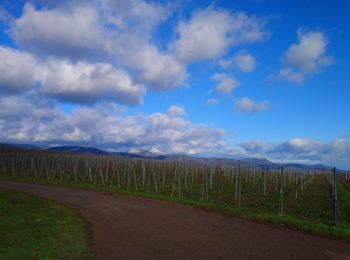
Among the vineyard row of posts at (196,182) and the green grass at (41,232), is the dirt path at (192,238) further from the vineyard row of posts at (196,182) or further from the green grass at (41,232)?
the vineyard row of posts at (196,182)

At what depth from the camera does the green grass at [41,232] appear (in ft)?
28.0

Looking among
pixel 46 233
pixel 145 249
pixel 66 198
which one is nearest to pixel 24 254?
pixel 46 233

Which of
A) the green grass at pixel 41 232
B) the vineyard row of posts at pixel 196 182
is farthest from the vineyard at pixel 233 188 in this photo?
the green grass at pixel 41 232

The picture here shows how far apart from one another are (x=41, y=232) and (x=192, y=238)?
196 inches

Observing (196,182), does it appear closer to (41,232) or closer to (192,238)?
(192,238)

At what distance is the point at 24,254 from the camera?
8.42 m

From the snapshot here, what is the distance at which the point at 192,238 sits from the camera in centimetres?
1027

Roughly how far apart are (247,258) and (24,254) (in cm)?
572

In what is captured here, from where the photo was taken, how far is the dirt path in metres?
8.73

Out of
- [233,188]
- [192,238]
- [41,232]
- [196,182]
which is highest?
[192,238]

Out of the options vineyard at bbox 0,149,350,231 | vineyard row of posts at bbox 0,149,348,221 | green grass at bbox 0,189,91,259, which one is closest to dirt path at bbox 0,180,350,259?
green grass at bbox 0,189,91,259

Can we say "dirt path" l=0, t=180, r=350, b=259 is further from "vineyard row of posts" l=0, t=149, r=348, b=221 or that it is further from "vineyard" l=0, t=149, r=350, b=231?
"vineyard row of posts" l=0, t=149, r=348, b=221

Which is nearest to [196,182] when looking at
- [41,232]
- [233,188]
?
[233,188]

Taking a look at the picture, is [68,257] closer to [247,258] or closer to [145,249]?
[145,249]
